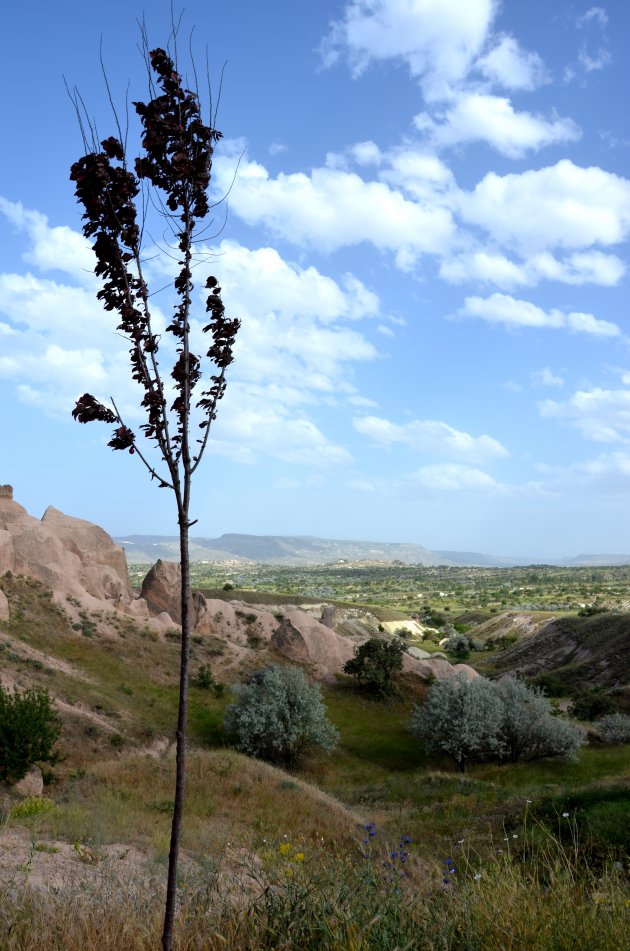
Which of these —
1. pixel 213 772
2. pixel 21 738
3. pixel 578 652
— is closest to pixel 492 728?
pixel 213 772

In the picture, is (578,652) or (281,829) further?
(578,652)

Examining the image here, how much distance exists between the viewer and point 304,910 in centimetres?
506

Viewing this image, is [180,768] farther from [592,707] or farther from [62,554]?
[592,707]

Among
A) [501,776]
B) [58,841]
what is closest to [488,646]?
[501,776]

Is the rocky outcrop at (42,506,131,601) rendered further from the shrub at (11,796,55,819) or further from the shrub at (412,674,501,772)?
the shrub at (11,796,55,819)

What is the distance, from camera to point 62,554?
1770 inches

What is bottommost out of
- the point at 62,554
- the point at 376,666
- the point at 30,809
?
A: the point at 376,666

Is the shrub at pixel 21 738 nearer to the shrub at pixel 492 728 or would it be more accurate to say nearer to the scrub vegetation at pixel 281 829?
the scrub vegetation at pixel 281 829

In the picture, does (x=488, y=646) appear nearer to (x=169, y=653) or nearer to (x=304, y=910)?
(x=169, y=653)

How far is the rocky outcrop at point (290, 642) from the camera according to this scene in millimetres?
47578

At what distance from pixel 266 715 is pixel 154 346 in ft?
94.5

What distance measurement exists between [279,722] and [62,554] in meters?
23.0

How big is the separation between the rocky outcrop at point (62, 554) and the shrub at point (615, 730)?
3368 centimetres

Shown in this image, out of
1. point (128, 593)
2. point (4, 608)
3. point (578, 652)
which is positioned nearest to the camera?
point (4, 608)
